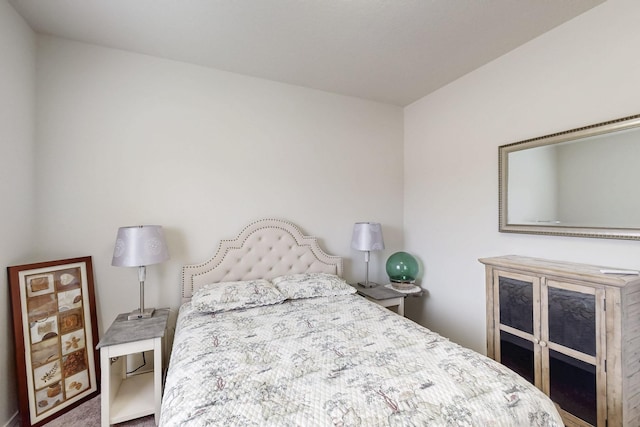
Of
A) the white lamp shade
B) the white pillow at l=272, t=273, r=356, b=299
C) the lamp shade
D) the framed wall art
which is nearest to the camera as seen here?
the framed wall art

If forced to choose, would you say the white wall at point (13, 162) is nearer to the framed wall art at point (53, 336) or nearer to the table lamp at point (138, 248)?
the framed wall art at point (53, 336)

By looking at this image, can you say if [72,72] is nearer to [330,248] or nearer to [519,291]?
[330,248]

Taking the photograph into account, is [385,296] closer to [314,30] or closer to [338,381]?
[338,381]

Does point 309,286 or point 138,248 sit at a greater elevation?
point 138,248

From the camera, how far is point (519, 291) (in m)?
1.90

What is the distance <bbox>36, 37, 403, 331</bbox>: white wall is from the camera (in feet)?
7.04

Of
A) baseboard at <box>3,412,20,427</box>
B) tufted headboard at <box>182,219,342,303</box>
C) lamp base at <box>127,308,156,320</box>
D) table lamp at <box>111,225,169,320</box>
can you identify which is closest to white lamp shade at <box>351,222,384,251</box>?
tufted headboard at <box>182,219,342,303</box>

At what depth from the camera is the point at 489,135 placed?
97.7 inches

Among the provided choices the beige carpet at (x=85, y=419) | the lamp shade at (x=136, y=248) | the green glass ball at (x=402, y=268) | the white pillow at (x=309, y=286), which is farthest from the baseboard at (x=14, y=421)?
the green glass ball at (x=402, y=268)

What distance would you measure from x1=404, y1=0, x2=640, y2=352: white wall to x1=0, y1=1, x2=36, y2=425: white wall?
135 inches

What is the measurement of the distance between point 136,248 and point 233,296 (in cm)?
76

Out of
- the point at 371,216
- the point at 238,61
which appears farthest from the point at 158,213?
the point at 371,216

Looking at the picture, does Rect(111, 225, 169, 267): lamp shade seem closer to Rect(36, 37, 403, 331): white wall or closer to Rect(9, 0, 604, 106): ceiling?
Rect(36, 37, 403, 331): white wall

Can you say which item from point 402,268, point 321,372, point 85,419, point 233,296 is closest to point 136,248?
point 233,296
